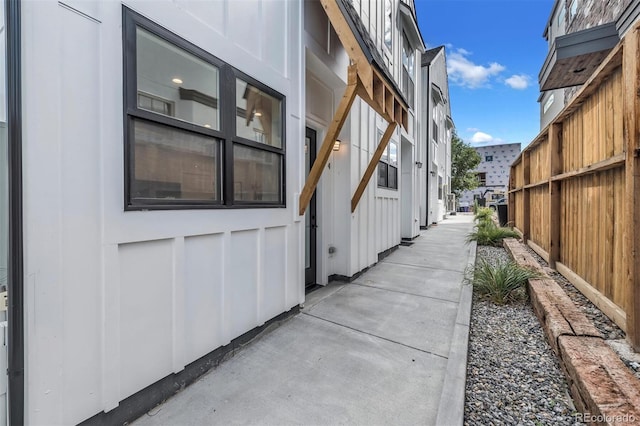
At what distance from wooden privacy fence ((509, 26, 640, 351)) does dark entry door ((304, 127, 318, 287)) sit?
11.2ft

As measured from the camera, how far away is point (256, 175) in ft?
9.57

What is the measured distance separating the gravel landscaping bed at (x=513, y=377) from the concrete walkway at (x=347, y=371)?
4.4 inches

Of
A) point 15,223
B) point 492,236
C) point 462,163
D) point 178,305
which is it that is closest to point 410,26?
point 492,236

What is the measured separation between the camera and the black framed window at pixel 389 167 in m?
6.36

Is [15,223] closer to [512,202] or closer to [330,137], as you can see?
[330,137]

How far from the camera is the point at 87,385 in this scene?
5.38 feet

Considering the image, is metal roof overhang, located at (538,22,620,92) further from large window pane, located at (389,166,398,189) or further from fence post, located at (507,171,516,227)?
fence post, located at (507,171,516,227)

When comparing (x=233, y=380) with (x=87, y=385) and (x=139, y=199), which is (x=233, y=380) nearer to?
(x=87, y=385)

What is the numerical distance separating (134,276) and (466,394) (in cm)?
244

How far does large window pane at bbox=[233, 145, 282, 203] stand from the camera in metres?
2.69

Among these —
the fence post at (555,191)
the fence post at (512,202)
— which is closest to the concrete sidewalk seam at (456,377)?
the fence post at (555,191)

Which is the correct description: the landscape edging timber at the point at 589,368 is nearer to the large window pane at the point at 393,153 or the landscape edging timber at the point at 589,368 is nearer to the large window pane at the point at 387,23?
the large window pane at the point at 393,153

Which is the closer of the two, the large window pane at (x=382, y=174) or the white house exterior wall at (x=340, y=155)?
the white house exterior wall at (x=340, y=155)

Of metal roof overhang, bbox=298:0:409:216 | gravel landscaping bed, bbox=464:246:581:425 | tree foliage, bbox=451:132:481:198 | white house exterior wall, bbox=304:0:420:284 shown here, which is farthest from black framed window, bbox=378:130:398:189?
tree foliage, bbox=451:132:481:198
